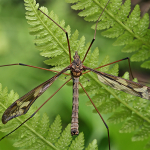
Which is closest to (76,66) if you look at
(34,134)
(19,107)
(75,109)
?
(75,109)

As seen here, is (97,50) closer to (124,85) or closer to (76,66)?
(76,66)

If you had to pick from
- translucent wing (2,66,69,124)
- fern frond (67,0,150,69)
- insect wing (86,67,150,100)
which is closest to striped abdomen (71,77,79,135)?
insect wing (86,67,150,100)

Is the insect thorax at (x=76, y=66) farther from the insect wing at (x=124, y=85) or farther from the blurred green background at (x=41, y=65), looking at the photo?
the blurred green background at (x=41, y=65)

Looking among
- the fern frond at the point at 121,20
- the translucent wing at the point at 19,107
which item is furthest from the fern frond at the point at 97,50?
the translucent wing at the point at 19,107

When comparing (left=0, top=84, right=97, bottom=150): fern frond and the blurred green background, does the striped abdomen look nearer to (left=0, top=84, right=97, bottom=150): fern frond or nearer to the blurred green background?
(left=0, top=84, right=97, bottom=150): fern frond

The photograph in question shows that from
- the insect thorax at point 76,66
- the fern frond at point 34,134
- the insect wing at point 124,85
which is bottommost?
the fern frond at point 34,134
